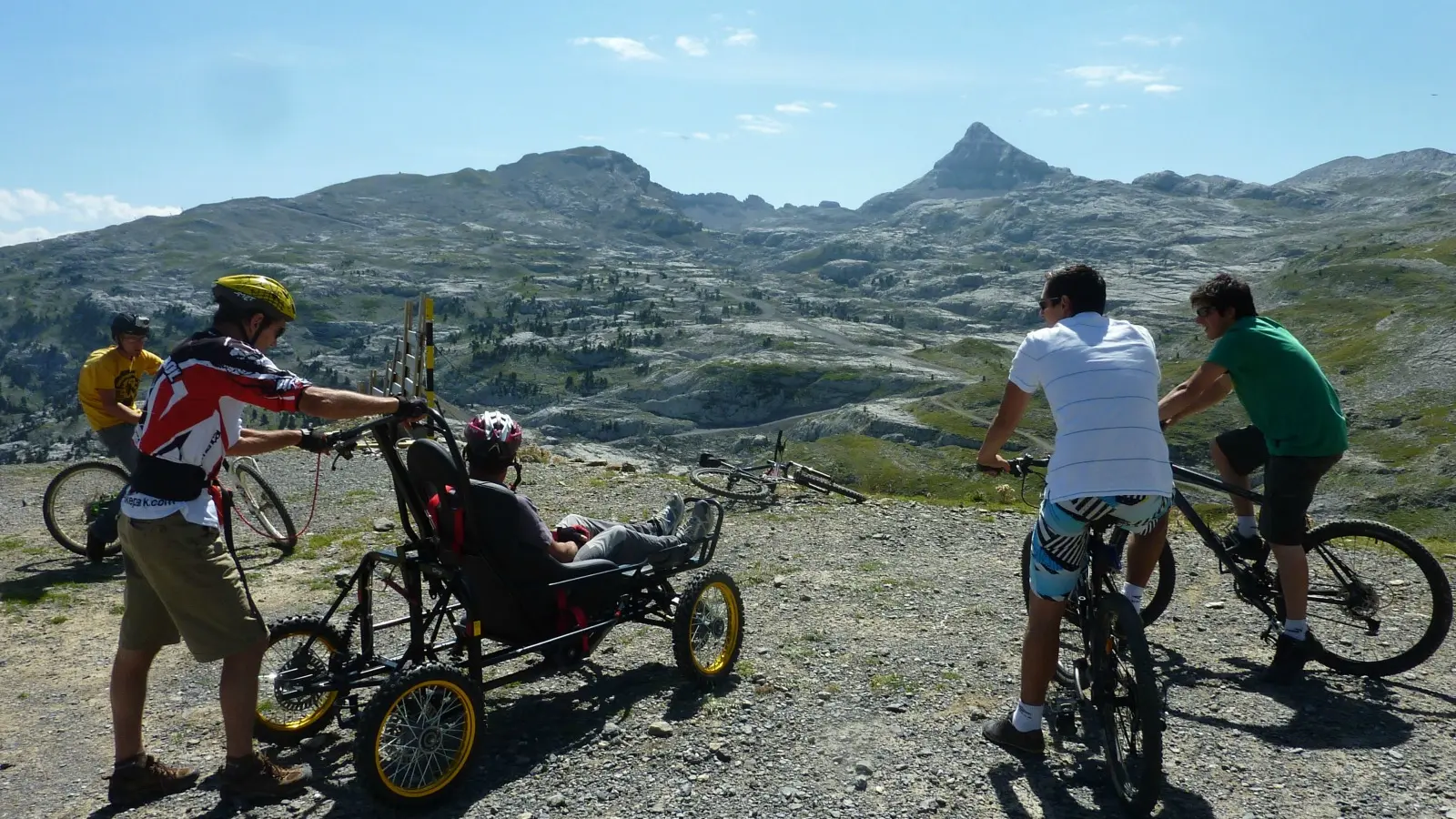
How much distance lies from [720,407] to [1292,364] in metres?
189

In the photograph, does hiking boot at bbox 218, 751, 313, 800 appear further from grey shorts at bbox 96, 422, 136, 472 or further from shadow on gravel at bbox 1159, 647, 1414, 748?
grey shorts at bbox 96, 422, 136, 472

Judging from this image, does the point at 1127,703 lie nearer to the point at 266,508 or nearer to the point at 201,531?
the point at 201,531

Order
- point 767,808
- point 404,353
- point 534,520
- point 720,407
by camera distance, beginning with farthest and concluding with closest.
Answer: point 720,407, point 404,353, point 534,520, point 767,808

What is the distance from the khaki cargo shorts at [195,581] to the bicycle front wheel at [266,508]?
737cm

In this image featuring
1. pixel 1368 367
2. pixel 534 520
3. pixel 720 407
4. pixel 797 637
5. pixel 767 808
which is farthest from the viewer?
pixel 720 407

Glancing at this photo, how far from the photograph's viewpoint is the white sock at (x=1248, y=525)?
336 inches

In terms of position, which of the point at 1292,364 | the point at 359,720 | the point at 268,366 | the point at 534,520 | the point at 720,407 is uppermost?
the point at 268,366

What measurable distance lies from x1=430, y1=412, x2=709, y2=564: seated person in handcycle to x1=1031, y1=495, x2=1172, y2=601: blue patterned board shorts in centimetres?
329

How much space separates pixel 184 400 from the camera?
5680 mm

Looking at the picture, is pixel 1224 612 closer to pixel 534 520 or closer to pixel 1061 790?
pixel 1061 790

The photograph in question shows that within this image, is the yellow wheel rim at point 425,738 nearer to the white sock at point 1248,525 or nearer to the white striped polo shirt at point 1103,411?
the white striped polo shirt at point 1103,411

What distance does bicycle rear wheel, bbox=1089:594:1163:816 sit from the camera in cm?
543

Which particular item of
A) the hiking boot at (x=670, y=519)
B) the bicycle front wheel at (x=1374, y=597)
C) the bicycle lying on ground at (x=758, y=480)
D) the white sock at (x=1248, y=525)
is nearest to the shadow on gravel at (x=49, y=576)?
the hiking boot at (x=670, y=519)

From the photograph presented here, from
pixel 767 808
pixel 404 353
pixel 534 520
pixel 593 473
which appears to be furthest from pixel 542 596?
pixel 404 353
